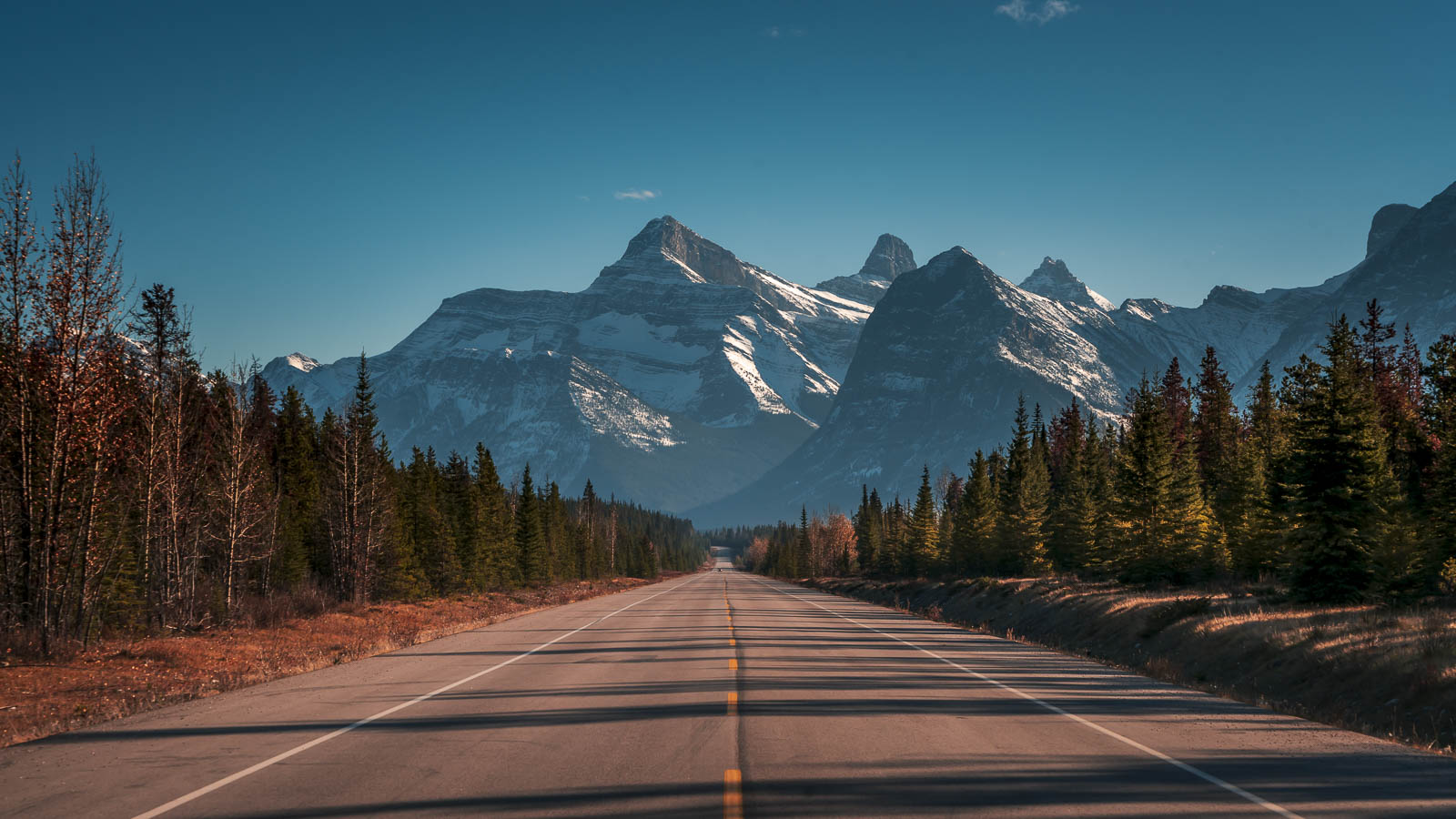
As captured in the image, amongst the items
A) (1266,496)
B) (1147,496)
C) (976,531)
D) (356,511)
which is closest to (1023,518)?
(976,531)

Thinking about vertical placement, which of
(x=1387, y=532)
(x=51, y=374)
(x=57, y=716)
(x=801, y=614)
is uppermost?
(x=51, y=374)

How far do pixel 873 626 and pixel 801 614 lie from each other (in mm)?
7945

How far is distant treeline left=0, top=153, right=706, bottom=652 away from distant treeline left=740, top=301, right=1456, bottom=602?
3113cm

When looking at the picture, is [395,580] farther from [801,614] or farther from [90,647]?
[90,647]

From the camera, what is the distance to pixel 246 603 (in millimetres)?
27859

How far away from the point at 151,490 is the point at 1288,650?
2877 cm

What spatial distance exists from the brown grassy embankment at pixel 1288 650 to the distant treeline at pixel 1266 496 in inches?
82.8

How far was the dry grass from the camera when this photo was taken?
42.6ft

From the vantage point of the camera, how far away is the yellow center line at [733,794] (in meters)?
6.77

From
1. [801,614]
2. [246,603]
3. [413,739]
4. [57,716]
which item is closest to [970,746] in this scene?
[413,739]

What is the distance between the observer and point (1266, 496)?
36.7 meters

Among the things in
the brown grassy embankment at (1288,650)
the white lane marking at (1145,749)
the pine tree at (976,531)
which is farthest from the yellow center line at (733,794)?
the pine tree at (976,531)

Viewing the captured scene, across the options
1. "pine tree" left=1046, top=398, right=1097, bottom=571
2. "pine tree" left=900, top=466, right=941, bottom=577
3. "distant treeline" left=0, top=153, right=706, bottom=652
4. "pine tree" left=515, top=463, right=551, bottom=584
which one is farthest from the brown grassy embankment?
"pine tree" left=515, top=463, right=551, bottom=584

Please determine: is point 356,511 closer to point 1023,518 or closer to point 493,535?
point 493,535
